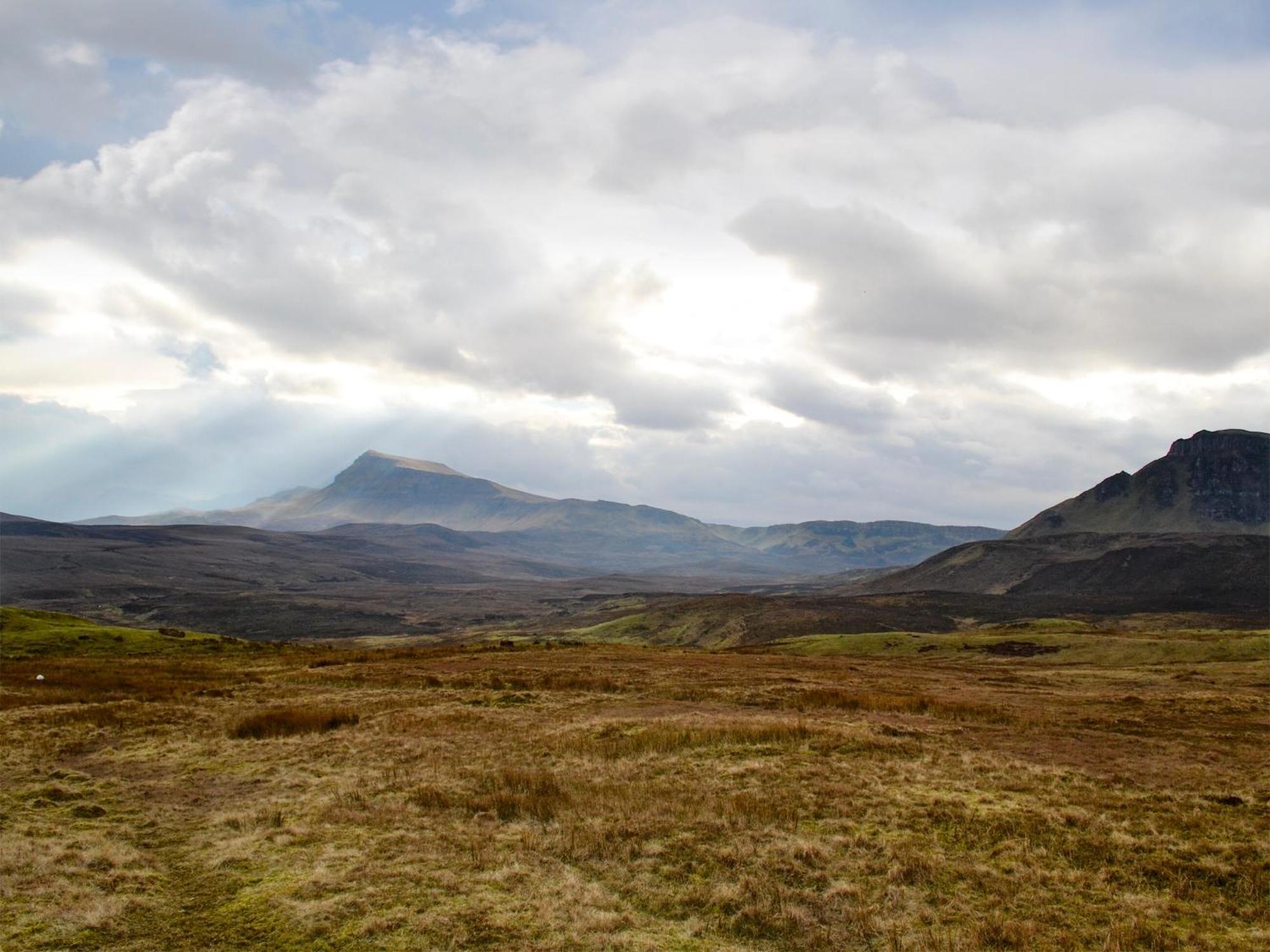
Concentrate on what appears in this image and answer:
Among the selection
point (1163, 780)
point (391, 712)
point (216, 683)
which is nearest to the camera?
point (1163, 780)

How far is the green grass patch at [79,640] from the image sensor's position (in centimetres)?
5500

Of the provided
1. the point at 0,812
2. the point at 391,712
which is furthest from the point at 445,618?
the point at 0,812

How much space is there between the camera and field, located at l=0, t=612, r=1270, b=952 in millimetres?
11031

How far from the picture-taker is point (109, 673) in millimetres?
41031

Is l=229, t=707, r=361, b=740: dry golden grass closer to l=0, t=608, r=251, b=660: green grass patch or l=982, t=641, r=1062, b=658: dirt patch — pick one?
l=0, t=608, r=251, b=660: green grass patch

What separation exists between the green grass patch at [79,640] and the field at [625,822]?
2440cm

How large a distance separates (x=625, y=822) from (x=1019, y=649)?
7732 centimetres

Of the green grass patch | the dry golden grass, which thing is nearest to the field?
the dry golden grass

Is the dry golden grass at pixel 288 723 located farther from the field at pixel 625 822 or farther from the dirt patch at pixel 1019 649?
the dirt patch at pixel 1019 649

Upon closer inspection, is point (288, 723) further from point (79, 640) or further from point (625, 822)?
point (79, 640)

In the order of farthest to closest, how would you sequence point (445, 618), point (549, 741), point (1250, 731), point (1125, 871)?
point (445, 618) → point (1250, 731) → point (549, 741) → point (1125, 871)

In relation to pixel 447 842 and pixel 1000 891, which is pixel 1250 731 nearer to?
pixel 1000 891

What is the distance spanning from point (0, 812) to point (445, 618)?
18883 cm

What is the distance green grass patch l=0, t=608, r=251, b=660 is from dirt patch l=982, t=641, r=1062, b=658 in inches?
3062
